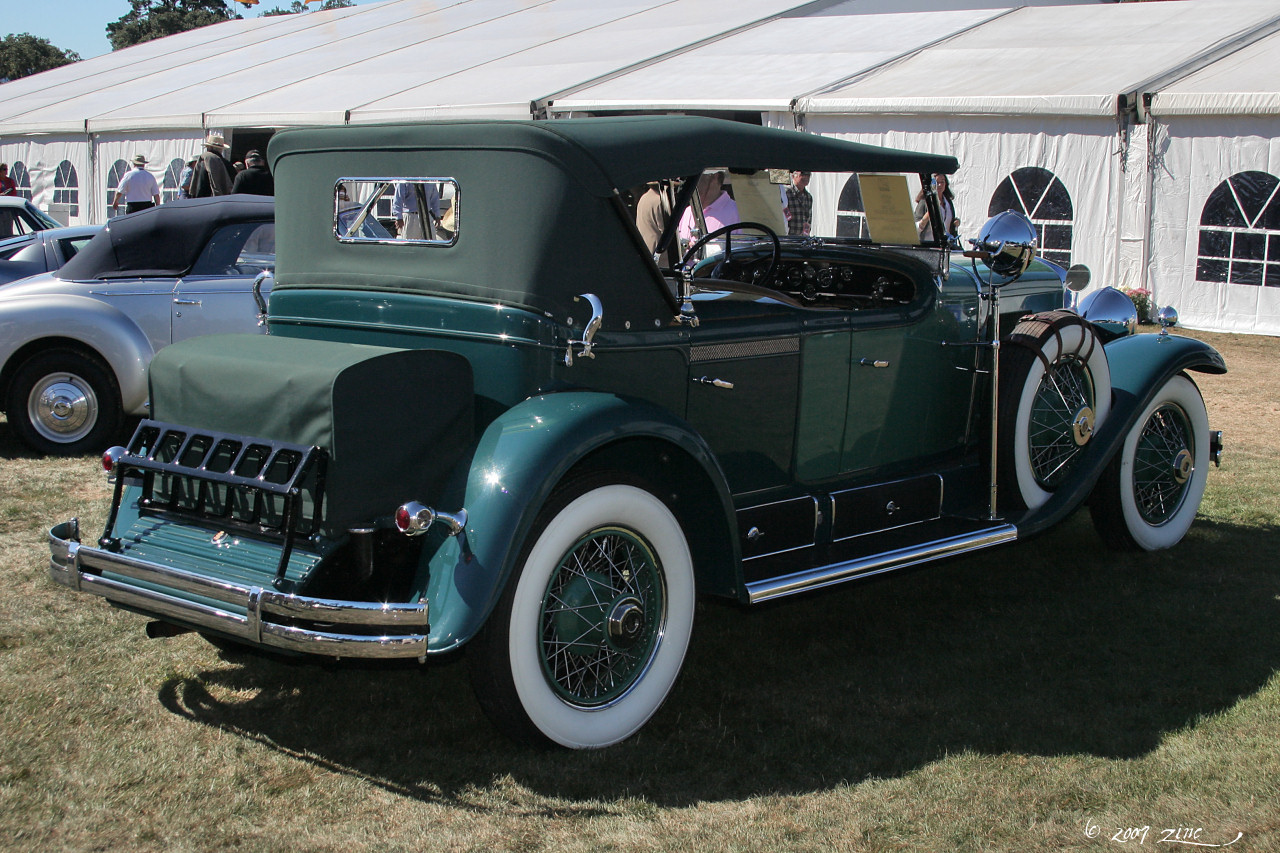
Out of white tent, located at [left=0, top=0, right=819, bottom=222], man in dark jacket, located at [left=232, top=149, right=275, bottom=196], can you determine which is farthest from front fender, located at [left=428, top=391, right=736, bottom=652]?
white tent, located at [left=0, top=0, right=819, bottom=222]

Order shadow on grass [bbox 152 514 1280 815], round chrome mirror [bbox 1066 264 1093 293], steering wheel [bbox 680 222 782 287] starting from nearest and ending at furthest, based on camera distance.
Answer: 1. shadow on grass [bbox 152 514 1280 815]
2. steering wheel [bbox 680 222 782 287]
3. round chrome mirror [bbox 1066 264 1093 293]

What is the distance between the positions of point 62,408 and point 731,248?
171 inches

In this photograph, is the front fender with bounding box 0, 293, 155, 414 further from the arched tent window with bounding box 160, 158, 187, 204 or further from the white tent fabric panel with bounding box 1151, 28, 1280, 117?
the arched tent window with bounding box 160, 158, 187, 204

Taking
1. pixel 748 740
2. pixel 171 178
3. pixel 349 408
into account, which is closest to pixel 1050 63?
pixel 748 740

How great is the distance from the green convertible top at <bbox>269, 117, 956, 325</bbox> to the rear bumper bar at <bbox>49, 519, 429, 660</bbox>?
101cm

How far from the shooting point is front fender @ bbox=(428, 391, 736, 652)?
115 inches

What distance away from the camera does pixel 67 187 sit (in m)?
20.0

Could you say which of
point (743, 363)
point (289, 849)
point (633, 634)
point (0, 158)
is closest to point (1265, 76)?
point (743, 363)

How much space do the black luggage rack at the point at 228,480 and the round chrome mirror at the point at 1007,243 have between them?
Result: 2.86 m

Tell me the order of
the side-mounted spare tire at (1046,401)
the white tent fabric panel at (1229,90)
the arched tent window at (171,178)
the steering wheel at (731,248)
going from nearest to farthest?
the steering wheel at (731,248), the side-mounted spare tire at (1046,401), the white tent fabric panel at (1229,90), the arched tent window at (171,178)

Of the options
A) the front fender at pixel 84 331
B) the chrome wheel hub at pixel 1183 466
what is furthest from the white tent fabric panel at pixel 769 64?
the chrome wheel hub at pixel 1183 466

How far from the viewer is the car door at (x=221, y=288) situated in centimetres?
687

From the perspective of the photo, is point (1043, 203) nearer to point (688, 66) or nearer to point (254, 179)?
point (688, 66)

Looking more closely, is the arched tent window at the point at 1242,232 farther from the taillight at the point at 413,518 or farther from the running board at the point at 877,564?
the taillight at the point at 413,518
